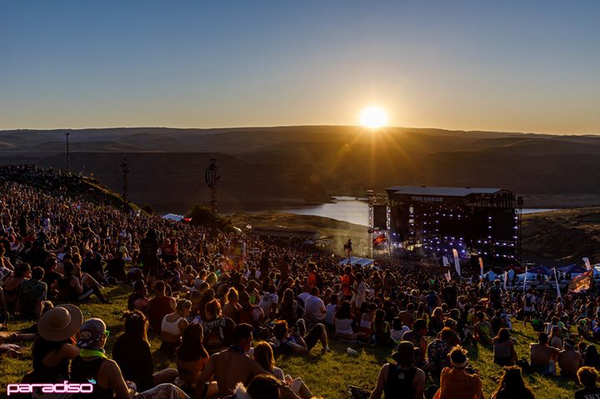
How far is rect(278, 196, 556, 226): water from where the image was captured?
10465 cm

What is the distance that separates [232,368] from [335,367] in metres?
3.61

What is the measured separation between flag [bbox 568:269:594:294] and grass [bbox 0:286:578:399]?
1817cm

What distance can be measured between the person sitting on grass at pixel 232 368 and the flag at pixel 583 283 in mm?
25754

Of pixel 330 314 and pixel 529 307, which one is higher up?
pixel 330 314

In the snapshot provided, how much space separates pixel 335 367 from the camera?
30.0 feet

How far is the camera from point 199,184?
163000mm

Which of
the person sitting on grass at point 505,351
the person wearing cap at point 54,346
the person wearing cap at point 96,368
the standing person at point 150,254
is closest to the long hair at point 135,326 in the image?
the person wearing cap at point 54,346

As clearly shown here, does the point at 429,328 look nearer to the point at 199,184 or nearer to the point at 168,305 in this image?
the point at 168,305

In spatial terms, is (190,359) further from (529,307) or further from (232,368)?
(529,307)

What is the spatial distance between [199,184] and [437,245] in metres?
120

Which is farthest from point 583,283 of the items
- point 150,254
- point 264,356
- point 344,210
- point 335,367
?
point 344,210

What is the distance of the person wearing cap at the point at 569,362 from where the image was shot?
410 inches

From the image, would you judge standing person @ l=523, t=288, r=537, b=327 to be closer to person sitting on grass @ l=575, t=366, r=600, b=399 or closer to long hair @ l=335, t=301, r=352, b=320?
long hair @ l=335, t=301, r=352, b=320

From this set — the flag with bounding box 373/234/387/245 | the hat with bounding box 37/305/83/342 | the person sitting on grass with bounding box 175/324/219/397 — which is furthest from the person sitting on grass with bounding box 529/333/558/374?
the flag with bounding box 373/234/387/245
